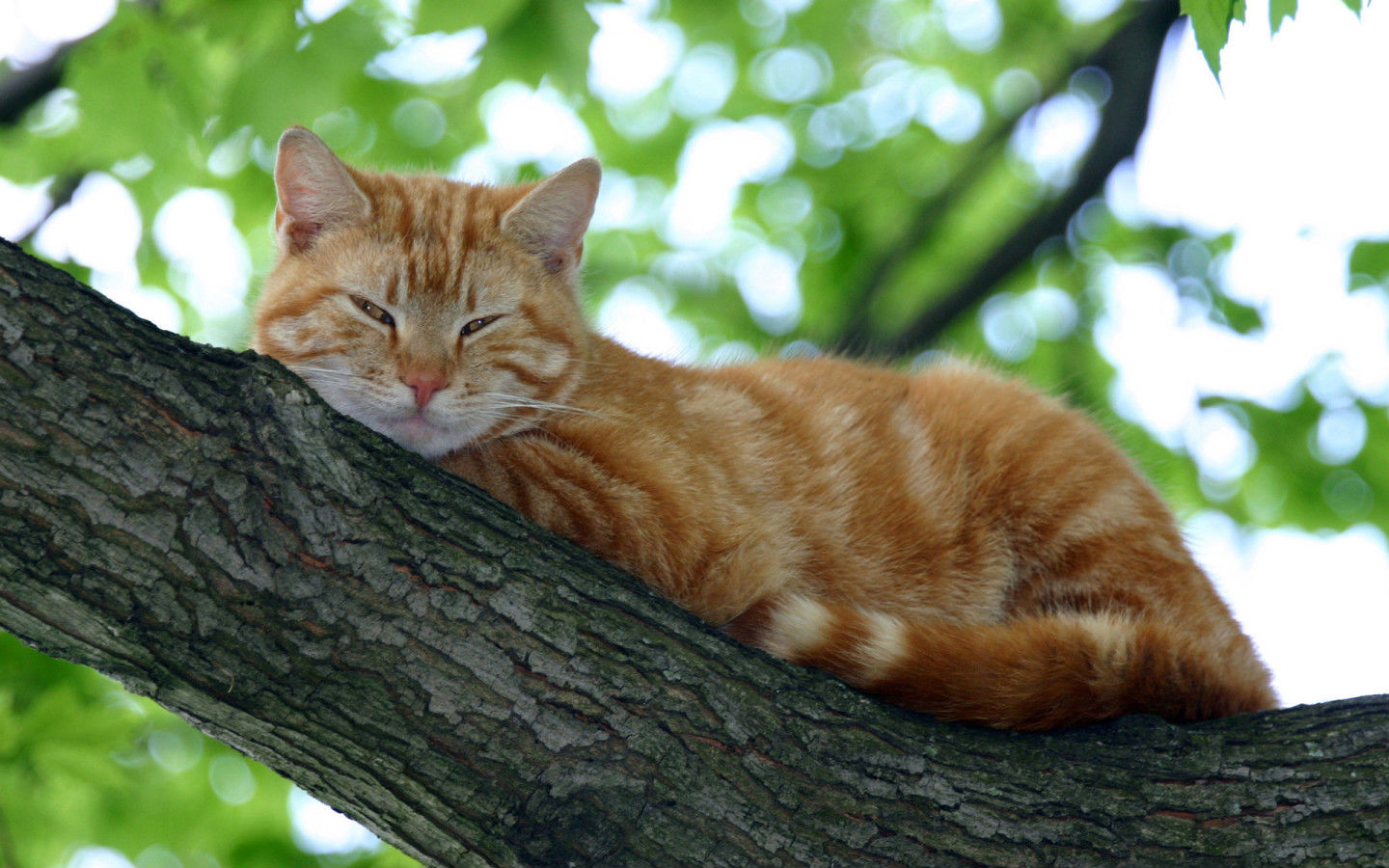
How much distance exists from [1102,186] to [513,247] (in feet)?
10.1

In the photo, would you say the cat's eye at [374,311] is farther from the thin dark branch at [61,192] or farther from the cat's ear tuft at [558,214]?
the thin dark branch at [61,192]

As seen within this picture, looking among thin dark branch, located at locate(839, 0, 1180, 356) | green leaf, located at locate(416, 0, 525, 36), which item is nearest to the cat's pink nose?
green leaf, located at locate(416, 0, 525, 36)

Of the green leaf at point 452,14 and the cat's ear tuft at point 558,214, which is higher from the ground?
the green leaf at point 452,14

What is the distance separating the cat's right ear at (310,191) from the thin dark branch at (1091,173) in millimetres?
2728

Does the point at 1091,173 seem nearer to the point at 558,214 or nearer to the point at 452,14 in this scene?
the point at 558,214

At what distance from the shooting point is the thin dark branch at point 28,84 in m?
4.34

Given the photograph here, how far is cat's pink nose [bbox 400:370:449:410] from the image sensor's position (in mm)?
2547

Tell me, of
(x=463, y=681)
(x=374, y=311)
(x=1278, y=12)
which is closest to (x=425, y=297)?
(x=374, y=311)

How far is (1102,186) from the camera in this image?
16.1 ft

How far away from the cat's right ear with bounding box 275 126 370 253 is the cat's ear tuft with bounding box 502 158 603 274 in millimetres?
402

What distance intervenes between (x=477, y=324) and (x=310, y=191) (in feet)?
1.87

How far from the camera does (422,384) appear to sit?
255 cm

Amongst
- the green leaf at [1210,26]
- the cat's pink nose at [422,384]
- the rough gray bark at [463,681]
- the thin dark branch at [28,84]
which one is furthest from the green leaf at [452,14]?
the thin dark branch at [28,84]

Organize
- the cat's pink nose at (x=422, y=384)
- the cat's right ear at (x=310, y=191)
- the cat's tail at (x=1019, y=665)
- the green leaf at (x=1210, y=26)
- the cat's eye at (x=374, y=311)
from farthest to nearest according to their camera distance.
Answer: the cat's right ear at (x=310, y=191) → the cat's eye at (x=374, y=311) → the cat's pink nose at (x=422, y=384) → the cat's tail at (x=1019, y=665) → the green leaf at (x=1210, y=26)
